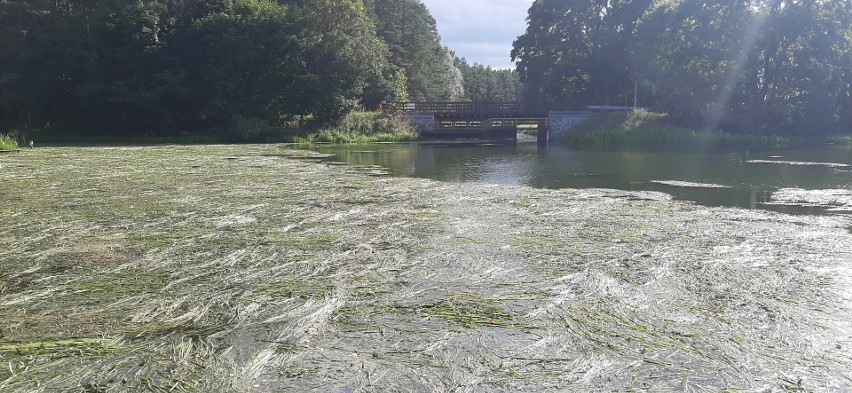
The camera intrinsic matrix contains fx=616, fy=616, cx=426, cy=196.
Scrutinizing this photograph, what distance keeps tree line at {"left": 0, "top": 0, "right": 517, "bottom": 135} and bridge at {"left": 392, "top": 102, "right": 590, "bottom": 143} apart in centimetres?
558

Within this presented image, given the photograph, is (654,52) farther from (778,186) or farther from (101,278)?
(101,278)

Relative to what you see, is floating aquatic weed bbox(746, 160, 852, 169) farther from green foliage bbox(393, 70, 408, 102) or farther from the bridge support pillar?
green foliage bbox(393, 70, 408, 102)

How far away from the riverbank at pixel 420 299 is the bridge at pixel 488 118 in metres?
34.2

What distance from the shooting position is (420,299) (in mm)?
5191

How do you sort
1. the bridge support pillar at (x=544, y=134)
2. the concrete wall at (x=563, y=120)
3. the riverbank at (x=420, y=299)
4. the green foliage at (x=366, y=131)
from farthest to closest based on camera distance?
the concrete wall at (x=563, y=120) → the bridge support pillar at (x=544, y=134) → the green foliage at (x=366, y=131) → the riverbank at (x=420, y=299)

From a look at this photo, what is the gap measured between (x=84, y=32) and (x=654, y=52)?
3730cm

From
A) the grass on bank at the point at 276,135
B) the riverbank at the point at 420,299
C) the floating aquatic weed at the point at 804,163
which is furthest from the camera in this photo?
the grass on bank at the point at 276,135

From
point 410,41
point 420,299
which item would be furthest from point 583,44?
point 420,299

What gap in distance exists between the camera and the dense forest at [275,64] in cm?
3719

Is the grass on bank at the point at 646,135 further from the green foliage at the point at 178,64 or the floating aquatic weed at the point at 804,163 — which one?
the green foliage at the point at 178,64

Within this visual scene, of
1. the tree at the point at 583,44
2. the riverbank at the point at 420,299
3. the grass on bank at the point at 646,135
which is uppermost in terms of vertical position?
the tree at the point at 583,44

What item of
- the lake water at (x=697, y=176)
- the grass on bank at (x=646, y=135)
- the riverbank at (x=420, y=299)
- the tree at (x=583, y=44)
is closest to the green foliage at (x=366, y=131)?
the grass on bank at (x=646, y=135)

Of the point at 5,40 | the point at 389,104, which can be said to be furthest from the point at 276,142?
the point at 5,40

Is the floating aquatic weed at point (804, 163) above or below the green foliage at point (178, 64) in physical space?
below
